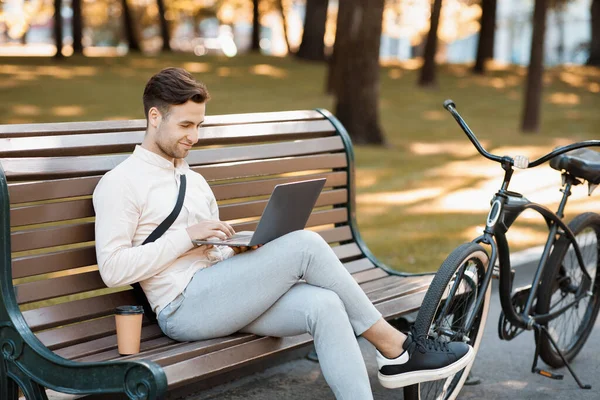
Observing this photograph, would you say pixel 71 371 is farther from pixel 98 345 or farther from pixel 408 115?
pixel 408 115

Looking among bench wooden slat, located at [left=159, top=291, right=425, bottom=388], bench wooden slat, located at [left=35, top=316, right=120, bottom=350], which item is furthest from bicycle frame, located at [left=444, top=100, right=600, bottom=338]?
bench wooden slat, located at [left=35, top=316, right=120, bottom=350]

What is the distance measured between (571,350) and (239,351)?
238cm

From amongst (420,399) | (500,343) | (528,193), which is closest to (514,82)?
(528,193)

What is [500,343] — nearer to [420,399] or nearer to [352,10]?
[420,399]

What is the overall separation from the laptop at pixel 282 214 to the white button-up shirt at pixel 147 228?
16cm

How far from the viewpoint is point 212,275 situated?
3.48 m

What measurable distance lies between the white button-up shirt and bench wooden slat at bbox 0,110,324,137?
1.21 ft

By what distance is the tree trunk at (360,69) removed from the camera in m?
12.9

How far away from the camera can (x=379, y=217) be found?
835 centimetres

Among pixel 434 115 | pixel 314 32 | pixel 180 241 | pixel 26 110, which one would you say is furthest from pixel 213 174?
pixel 314 32

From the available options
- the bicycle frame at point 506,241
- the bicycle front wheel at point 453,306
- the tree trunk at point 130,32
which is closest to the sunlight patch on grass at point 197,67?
the tree trunk at point 130,32

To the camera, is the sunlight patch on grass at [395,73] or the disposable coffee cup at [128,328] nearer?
the disposable coffee cup at [128,328]

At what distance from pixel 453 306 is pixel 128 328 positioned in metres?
1.44

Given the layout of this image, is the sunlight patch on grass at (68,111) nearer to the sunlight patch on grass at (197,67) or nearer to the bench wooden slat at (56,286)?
the sunlight patch on grass at (197,67)
